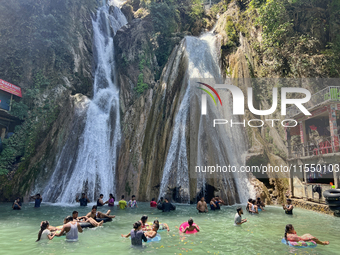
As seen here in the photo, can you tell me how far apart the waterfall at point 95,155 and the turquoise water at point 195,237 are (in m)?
8.20

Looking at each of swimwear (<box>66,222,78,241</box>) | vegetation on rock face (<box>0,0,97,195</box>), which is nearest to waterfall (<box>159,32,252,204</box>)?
swimwear (<box>66,222,78,241</box>)

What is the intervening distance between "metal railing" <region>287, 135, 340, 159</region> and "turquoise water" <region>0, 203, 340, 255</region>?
447 centimetres

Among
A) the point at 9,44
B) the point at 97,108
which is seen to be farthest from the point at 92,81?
the point at 9,44

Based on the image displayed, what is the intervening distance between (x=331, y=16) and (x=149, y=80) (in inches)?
799

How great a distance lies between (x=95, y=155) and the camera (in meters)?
24.7

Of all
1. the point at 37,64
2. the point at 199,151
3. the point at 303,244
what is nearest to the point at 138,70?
the point at 37,64

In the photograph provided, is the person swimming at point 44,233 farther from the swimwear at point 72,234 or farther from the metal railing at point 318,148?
the metal railing at point 318,148

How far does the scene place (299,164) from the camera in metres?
19.2

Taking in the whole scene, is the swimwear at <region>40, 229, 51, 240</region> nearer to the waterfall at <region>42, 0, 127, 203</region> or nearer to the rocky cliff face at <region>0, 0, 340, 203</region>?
the rocky cliff face at <region>0, 0, 340, 203</region>

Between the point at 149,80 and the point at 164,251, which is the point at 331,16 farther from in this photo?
the point at 164,251

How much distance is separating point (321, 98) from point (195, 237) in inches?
653

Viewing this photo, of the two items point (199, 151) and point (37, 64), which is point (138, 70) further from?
point (199, 151)

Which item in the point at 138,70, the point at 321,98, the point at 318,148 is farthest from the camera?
the point at 138,70

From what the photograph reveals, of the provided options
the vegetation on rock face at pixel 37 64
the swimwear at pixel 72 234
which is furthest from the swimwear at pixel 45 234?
the vegetation on rock face at pixel 37 64
